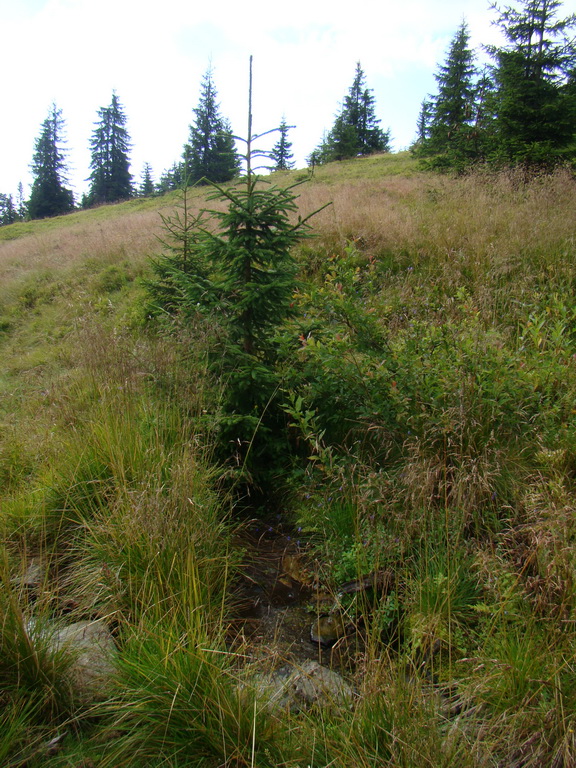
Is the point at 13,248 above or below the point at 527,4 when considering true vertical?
below

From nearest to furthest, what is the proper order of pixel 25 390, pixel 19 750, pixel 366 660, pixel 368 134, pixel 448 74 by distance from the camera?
1. pixel 19 750
2. pixel 366 660
3. pixel 25 390
4. pixel 448 74
5. pixel 368 134

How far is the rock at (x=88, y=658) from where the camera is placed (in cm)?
170

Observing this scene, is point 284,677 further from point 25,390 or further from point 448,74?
point 448,74

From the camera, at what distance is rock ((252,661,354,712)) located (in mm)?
1593

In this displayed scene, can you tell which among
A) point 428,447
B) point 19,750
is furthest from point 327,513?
point 19,750

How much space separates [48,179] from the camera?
4200 cm

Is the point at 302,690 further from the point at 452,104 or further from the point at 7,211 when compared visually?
the point at 7,211

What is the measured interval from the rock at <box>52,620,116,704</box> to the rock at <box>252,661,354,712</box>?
60 cm

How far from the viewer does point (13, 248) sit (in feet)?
50.1

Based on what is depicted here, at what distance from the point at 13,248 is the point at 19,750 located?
1730 cm

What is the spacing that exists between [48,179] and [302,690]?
166 feet

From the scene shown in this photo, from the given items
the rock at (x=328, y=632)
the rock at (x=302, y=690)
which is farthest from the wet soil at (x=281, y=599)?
the rock at (x=302, y=690)

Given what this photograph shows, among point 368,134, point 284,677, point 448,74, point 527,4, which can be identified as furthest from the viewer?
point 368,134

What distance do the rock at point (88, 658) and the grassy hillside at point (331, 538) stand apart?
0.13ft
